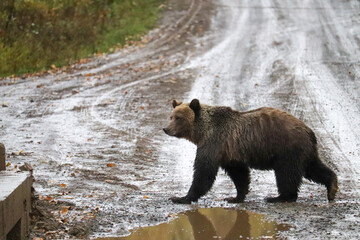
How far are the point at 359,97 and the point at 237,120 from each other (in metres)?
8.32

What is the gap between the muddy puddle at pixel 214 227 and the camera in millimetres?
7129

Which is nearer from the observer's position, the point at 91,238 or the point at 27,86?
the point at 91,238

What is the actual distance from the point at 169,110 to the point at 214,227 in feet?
26.6

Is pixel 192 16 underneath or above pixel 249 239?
above

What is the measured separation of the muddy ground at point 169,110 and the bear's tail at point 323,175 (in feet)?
0.65

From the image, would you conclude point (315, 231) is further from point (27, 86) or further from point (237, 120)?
point (27, 86)

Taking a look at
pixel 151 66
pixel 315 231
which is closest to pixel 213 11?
pixel 151 66

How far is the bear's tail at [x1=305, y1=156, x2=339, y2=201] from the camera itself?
8.69 meters

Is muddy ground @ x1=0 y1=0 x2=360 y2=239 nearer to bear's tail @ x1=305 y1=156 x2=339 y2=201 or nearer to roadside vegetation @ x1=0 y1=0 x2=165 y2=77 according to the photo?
bear's tail @ x1=305 y1=156 x2=339 y2=201

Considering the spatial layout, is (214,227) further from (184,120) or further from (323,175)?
(323,175)

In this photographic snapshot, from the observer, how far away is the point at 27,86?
716 inches

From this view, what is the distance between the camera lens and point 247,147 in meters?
8.71

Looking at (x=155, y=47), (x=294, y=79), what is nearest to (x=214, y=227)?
(x=294, y=79)

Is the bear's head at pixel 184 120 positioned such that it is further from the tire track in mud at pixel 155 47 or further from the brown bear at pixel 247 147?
the tire track in mud at pixel 155 47
